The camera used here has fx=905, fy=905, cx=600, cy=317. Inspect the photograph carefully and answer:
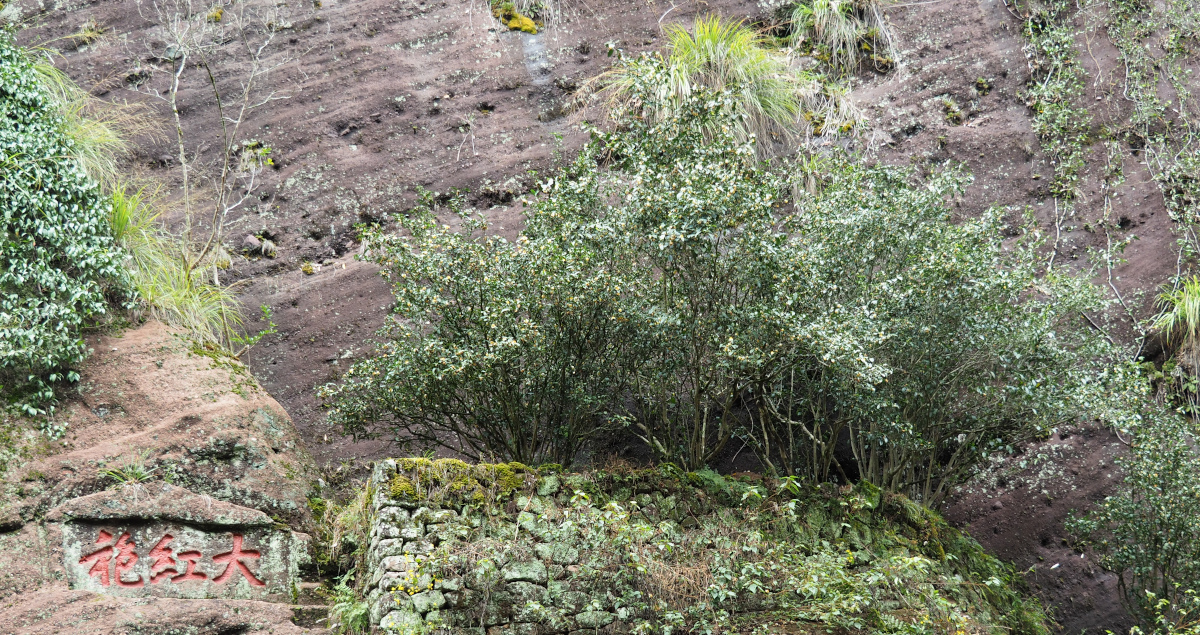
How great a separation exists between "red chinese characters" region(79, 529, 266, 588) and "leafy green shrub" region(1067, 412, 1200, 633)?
280 inches

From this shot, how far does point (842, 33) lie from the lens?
11.6m

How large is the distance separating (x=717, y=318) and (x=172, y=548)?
4337 mm

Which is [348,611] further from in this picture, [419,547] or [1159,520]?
[1159,520]

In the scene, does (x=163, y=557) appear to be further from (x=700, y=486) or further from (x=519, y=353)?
(x=700, y=486)

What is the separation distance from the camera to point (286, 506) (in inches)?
284

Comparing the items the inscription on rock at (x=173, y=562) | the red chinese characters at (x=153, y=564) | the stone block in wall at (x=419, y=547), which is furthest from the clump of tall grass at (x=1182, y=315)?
the red chinese characters at (x=153, y=564)

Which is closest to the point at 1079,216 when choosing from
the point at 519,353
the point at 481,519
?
the point at 519,353

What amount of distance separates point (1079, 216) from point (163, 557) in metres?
9.85

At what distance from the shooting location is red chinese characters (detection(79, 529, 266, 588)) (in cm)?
623

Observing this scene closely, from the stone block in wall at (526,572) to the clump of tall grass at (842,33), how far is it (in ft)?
26.7

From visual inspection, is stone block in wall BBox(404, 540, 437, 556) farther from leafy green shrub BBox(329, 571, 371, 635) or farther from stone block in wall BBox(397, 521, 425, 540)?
leafy green shrub BBox(329, 571, 371, 635)

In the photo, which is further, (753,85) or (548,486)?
(753,85)

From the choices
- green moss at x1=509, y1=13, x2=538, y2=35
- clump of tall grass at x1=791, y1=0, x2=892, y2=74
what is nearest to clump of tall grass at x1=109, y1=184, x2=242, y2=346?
green moss at x1=509, y1=13, x2=538, y2=35

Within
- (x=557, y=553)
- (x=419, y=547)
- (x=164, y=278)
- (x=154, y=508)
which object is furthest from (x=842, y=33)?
(x=154, y=508)
